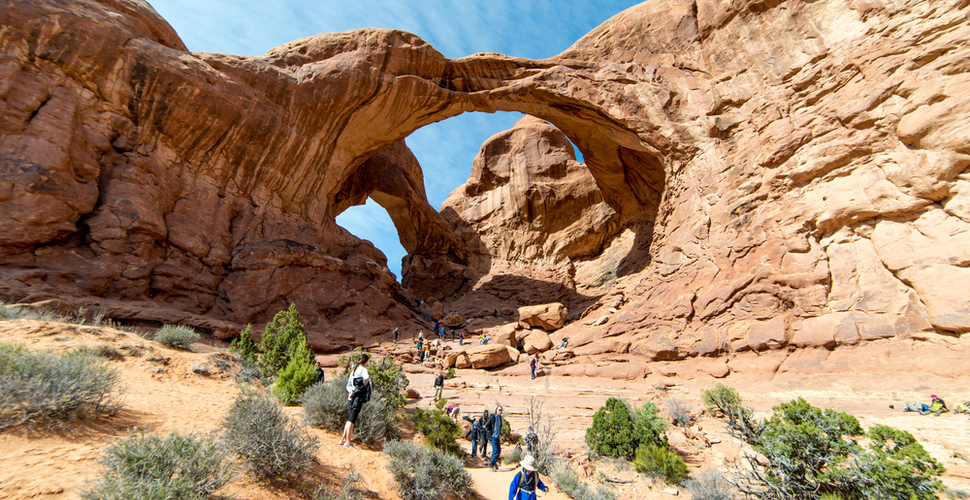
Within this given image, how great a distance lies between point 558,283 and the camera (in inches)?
1084

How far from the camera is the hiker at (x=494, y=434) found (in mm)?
8695

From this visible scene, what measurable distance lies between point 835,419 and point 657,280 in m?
11.3

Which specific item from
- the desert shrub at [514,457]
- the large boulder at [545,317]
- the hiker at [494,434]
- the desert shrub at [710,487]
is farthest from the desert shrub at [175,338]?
the large boulder at [545,317]

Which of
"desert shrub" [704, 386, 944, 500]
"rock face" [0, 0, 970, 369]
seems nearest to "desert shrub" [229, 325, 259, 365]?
"rock face" [0, 0, 970, 369]

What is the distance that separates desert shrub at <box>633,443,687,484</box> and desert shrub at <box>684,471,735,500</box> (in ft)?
0.80

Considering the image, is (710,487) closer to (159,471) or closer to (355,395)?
(355,395)

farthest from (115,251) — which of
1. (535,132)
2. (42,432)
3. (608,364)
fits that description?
(535,132)

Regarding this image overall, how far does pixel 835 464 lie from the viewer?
21.5ft

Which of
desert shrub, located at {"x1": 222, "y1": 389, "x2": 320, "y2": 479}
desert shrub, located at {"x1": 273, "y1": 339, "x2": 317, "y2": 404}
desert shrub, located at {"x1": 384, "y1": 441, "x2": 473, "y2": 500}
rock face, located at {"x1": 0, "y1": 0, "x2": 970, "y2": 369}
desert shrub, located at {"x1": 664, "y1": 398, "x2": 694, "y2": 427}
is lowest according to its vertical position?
desert shrub, located at {"x1": 384, "y1": 441, "x2": 473, "y2": 500}

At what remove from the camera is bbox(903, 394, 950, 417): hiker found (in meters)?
8.68

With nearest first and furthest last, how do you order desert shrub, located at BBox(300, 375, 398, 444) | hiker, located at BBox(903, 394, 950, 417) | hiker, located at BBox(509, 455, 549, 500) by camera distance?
hiker, located at BBox(509, 455, 549, 500) < desert shrub, located at BBox(300, 375, 398, 444) < hiker, located at BBox(903, 394, 950, 417)

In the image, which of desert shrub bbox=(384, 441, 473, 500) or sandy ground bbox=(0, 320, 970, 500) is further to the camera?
desert shrub bbox=(384, 441, 473, 500)

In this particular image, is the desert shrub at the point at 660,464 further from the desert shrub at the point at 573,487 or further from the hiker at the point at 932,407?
the hiker at the point at 932,407

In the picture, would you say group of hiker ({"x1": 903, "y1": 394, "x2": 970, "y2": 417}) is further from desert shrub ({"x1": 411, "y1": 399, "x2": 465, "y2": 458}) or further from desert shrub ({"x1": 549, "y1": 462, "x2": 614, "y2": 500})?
desert shrub ({"x1": 411, "y1": 399, "x2": 465, "y2": 458})
